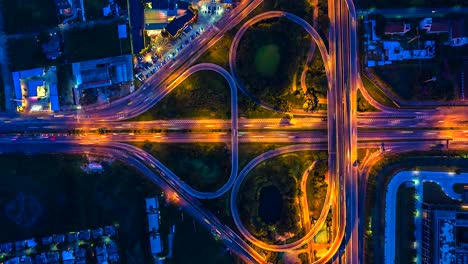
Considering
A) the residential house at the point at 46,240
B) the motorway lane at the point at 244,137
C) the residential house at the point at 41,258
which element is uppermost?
the motorway lane at the point at 244,137

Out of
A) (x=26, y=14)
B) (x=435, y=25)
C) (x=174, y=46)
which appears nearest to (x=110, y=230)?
(x=174, y=46)

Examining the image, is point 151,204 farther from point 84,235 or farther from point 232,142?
point 232,142

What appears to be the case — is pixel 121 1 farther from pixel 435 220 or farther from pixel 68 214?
pixel 435 220

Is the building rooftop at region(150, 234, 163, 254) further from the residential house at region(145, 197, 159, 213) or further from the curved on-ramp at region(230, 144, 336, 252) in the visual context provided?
the curved on-ramp at region(230, 144, 336, 252)

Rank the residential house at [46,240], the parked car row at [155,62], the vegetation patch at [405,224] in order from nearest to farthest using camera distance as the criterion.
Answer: the residential house at [46,240], the vegetation patch at [405,224], the parked car row at [155,62]

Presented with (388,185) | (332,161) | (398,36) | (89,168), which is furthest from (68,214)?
(398,36)

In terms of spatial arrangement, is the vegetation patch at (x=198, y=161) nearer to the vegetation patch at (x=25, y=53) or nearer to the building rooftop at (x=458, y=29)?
the vegetation patch at (x=25, y=53)

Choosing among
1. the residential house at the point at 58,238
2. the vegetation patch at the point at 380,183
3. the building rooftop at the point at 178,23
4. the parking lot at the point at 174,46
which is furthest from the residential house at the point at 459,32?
the residential house at the point at 58,238

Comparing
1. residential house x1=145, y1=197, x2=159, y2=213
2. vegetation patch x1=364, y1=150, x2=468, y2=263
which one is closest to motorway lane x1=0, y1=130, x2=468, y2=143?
vegetation patch x1=364, y1=150, x2=468, y2=263
